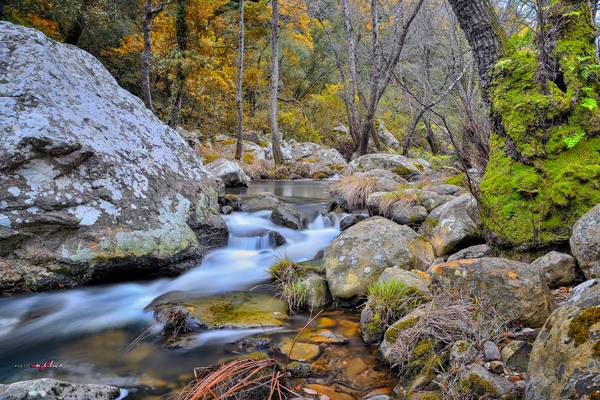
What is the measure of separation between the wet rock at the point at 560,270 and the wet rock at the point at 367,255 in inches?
56.9

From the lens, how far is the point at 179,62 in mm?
12805

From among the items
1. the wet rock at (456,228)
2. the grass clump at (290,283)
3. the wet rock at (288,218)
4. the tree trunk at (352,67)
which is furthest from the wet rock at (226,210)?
the tree trunk at (352,67)

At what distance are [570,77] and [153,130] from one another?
5803 mm

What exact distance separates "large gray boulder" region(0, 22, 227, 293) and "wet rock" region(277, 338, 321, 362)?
7.45 ft

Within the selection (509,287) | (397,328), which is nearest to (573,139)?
(509,287)

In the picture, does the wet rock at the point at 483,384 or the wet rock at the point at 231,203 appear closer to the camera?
the wet rock at the point at 483,384

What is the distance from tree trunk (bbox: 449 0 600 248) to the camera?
341cm

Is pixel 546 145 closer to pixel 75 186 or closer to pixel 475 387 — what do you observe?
pixel 475 387

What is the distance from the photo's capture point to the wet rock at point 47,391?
6.62 ft

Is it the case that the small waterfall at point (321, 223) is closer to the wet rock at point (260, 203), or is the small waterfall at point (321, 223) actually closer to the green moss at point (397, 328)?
the wet rock at point (260, 203)

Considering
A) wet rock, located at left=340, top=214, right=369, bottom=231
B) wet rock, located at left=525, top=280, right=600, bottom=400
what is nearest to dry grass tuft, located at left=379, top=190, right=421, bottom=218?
wet rock, located at left=340, top=214, right=369, bottom=231

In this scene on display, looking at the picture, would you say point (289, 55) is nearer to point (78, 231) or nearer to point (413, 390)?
point (78, 231)

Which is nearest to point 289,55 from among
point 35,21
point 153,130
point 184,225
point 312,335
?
point 35,21

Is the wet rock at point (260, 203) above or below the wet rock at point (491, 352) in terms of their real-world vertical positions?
above
